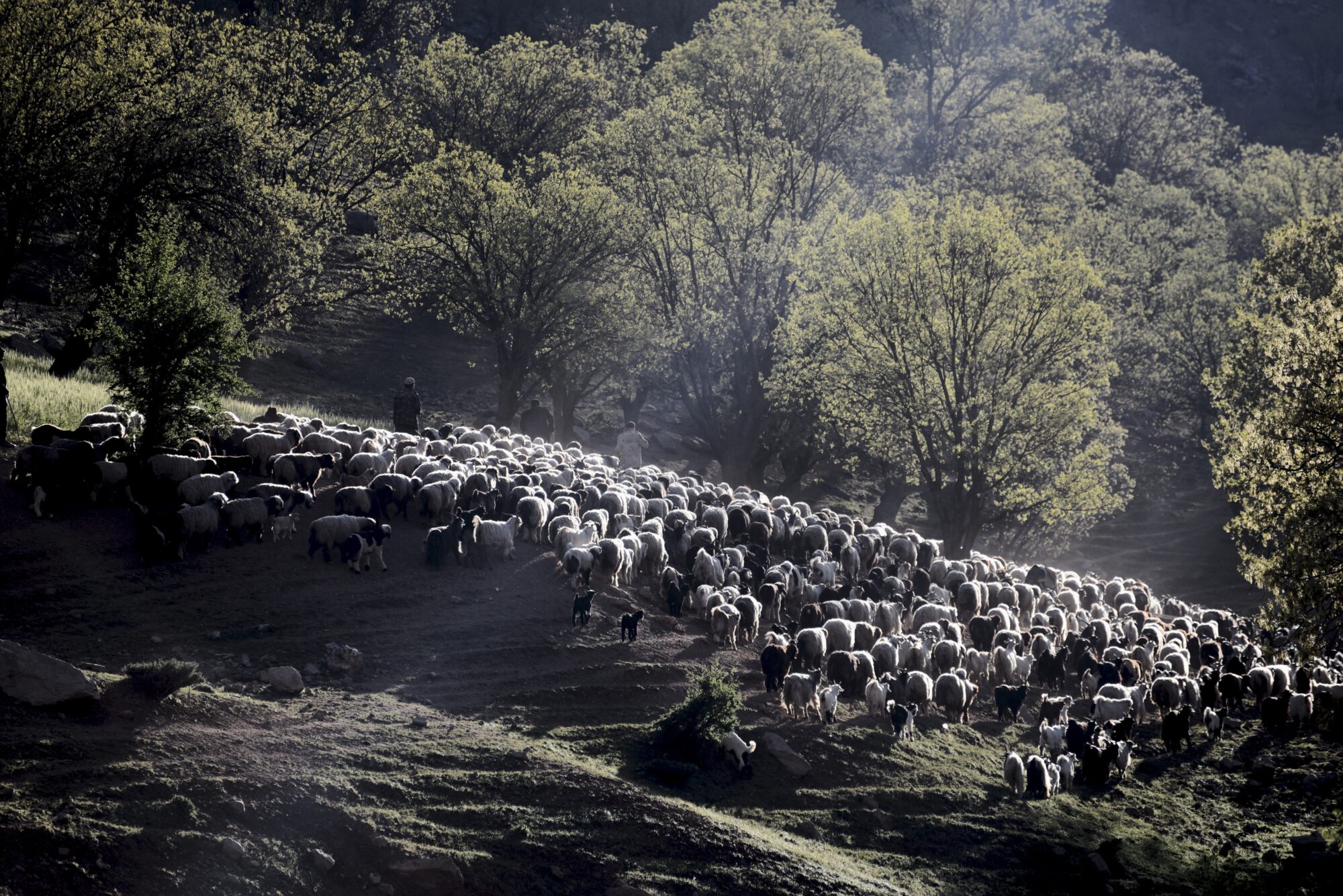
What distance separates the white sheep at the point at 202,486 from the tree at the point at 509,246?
1963cm

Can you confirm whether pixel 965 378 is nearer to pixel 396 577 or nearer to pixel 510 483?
pixel 510 483

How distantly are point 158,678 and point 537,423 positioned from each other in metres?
31.2

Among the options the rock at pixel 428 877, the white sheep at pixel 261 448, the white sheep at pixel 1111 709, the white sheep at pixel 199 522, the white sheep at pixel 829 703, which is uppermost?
the white sheep at pixel 261 448

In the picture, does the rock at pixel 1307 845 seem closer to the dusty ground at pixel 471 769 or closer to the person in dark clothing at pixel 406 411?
the dusty ground at pixel 471 769

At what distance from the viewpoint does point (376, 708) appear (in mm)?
15930

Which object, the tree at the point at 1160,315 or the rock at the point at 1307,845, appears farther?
the tree at the point at 1160,315

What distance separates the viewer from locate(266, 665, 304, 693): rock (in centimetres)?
1602

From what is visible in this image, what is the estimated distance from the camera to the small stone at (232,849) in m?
11.9

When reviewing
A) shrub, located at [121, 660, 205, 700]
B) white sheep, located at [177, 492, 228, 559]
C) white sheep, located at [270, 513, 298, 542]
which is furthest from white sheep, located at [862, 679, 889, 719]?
white sheep, located at [177, 492, 228, 559]

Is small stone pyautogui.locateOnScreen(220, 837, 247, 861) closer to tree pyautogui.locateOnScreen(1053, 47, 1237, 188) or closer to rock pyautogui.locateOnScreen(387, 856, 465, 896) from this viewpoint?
rock pyautogui.locateOnScreen(387, 856, 465, 896)

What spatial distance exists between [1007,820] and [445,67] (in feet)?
159

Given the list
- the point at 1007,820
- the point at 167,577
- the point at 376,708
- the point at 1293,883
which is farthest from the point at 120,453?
the point at 1293,883

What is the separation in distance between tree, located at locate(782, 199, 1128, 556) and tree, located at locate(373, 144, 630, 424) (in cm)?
973

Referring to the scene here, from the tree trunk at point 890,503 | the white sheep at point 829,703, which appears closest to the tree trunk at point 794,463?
the tree trunk at point 890,503
